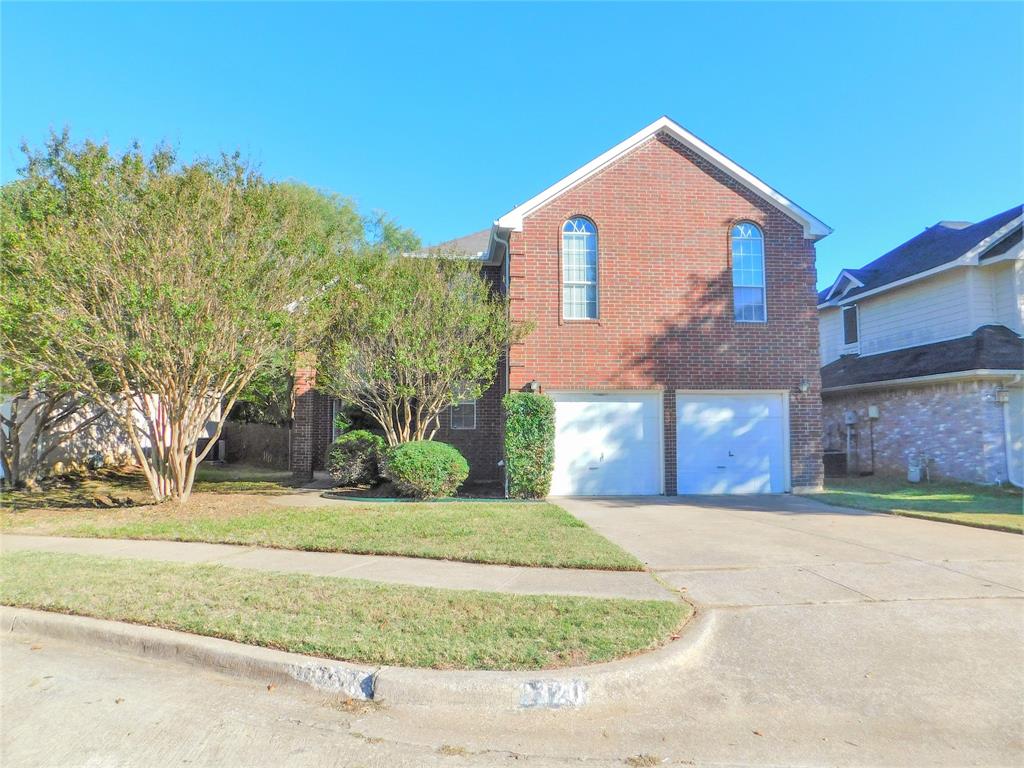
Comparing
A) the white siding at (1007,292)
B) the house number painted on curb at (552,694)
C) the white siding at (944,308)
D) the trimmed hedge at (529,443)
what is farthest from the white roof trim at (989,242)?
the house number painted on curb at (552,694)

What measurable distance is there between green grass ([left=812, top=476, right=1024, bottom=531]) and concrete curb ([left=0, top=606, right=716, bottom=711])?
24.9ft

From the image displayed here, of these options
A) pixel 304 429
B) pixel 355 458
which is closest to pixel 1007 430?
pixel 355 458

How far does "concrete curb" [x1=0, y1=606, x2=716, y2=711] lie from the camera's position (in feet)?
12.3

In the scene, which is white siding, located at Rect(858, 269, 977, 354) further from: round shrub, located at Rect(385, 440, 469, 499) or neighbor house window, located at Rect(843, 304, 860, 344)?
round shrub, located at Rect(385, 440, 469, 499)

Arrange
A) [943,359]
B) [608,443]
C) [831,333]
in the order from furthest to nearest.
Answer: [831,333]
[943,359]
[608,443]

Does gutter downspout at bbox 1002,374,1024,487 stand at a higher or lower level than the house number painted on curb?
higher

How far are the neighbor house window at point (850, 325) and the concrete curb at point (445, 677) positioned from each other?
60.1ft

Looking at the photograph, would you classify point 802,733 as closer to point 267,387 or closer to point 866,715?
point 866,715

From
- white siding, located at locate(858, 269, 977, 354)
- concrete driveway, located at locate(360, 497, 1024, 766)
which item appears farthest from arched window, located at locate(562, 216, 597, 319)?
white siding, located at locate(858, 269, 977, 354)

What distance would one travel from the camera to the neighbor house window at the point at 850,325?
2003 cm

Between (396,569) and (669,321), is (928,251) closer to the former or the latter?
(669,321)

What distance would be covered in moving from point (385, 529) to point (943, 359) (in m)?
14.0

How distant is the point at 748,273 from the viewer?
13781 mm

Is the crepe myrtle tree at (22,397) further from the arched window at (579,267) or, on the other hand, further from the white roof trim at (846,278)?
the white roof trim at (846,278)
